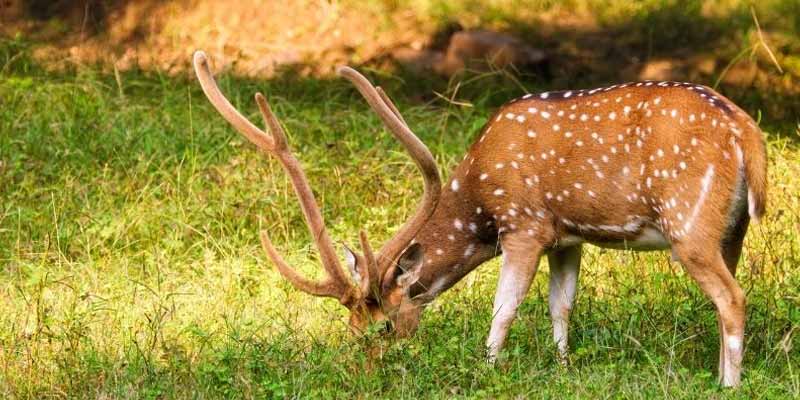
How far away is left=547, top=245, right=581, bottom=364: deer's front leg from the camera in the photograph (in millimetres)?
6865

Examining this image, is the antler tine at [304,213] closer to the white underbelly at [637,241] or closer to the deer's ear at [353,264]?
the deer's ear at [353,264]

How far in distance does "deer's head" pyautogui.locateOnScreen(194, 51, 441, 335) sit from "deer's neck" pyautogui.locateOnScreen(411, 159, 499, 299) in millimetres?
117

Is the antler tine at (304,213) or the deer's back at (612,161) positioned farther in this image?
the antler tine at (304,213)

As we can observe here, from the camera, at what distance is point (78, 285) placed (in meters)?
7.82

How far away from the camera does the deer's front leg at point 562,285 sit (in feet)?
22.5

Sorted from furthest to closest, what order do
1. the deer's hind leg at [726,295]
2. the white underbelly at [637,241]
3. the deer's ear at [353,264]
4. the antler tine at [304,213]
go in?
the deer's ear at [353,264] → the antler tine at [304,213] → the white underbelly at [637,241] → the deer's hind leg at [726,295]

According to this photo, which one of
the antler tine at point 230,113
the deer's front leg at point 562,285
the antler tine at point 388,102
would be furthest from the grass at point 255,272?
the antler tine at point 388,102

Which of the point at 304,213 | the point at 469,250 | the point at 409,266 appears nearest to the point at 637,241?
the point at 469,250

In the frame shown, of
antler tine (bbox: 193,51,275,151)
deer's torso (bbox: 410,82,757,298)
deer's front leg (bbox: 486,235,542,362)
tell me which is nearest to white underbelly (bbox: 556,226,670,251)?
deer's torso (bbox: 410,82,757,298)

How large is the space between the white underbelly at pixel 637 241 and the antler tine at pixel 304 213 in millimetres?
1000

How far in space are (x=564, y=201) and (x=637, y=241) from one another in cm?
37

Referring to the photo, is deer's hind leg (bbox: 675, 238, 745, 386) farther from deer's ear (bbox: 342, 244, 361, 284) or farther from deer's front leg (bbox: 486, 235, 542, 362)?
deer's ear (bbox: 342, 244, 361, 284)

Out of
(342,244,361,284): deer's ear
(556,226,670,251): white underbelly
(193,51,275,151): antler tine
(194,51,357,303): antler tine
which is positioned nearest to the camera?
(556,226,670,251): white underbelly

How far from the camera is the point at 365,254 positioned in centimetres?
643
